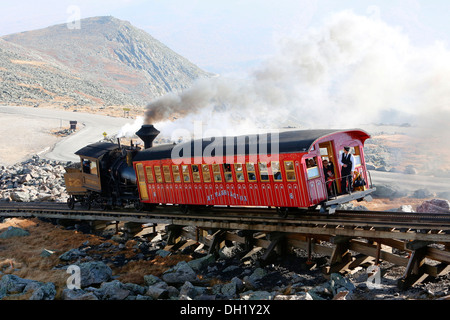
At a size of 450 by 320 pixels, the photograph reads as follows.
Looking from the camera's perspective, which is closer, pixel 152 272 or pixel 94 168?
pixel 152 272

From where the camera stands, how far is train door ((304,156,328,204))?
1448cm

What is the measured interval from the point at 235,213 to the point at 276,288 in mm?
5040

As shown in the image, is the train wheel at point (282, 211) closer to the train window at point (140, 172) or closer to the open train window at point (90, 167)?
the train window at point (140, 172)

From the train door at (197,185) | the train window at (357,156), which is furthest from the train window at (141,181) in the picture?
the train window at (357,156)

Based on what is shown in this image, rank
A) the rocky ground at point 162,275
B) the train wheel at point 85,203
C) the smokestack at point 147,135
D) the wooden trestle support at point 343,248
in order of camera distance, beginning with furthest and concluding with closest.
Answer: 1. the train wheel at point 85,203
2. the smokestack at point 147,135
3. the rocky ground at point 162,275
4. the wooden trestle support at point 343,248

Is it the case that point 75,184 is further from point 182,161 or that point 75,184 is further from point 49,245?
point 182,161

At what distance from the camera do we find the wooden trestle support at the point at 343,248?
496 inches

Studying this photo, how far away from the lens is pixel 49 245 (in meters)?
20.9

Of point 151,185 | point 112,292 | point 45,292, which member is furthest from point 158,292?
point 151,185

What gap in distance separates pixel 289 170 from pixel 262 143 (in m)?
1.49

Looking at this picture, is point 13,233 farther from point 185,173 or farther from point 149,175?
point 185,173

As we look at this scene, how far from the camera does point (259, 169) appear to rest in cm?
1546

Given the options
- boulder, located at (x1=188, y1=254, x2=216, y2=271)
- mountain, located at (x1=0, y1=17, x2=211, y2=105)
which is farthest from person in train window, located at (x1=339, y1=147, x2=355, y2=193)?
mountain, located at (x1=0, y1=17, x2=211, y2=105)
